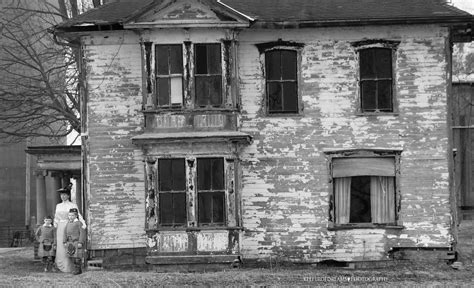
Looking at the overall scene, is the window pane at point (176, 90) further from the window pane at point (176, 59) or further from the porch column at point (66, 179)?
the porch column at point (66, 179)

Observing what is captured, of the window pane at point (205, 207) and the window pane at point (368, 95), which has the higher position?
the window pane at point (368, 95)

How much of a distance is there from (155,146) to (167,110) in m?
1.01

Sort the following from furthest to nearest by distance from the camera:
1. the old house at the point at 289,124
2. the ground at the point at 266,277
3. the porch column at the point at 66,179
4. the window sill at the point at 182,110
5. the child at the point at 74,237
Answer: the porch column at the point at 66,179 < the old house at the point at 289,124 < the window sill at the point at 182,110 < the child at the point at 74,237 < the ground at the point at 266,277

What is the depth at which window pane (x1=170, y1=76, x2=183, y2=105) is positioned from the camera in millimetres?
21750

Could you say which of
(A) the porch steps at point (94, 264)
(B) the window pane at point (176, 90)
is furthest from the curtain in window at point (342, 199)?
(A) the porch steps at point (94, 264)

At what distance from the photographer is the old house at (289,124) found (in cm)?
2167

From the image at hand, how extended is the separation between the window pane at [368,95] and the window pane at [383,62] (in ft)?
1.13

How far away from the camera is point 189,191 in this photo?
845 inches

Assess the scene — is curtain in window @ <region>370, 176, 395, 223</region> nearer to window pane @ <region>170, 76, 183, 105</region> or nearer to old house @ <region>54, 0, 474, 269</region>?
old house @ <region>54, 0, 474, 269</region>

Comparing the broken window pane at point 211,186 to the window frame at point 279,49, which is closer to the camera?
the broken window pane at point 211,186

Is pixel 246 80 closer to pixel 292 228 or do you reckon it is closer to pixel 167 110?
pixel 167 110

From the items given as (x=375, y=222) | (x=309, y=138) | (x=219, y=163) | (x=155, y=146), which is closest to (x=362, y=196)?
(x=375, y=222)

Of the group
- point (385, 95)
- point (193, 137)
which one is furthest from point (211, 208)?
point (385, 95)

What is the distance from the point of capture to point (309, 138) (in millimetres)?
22141
